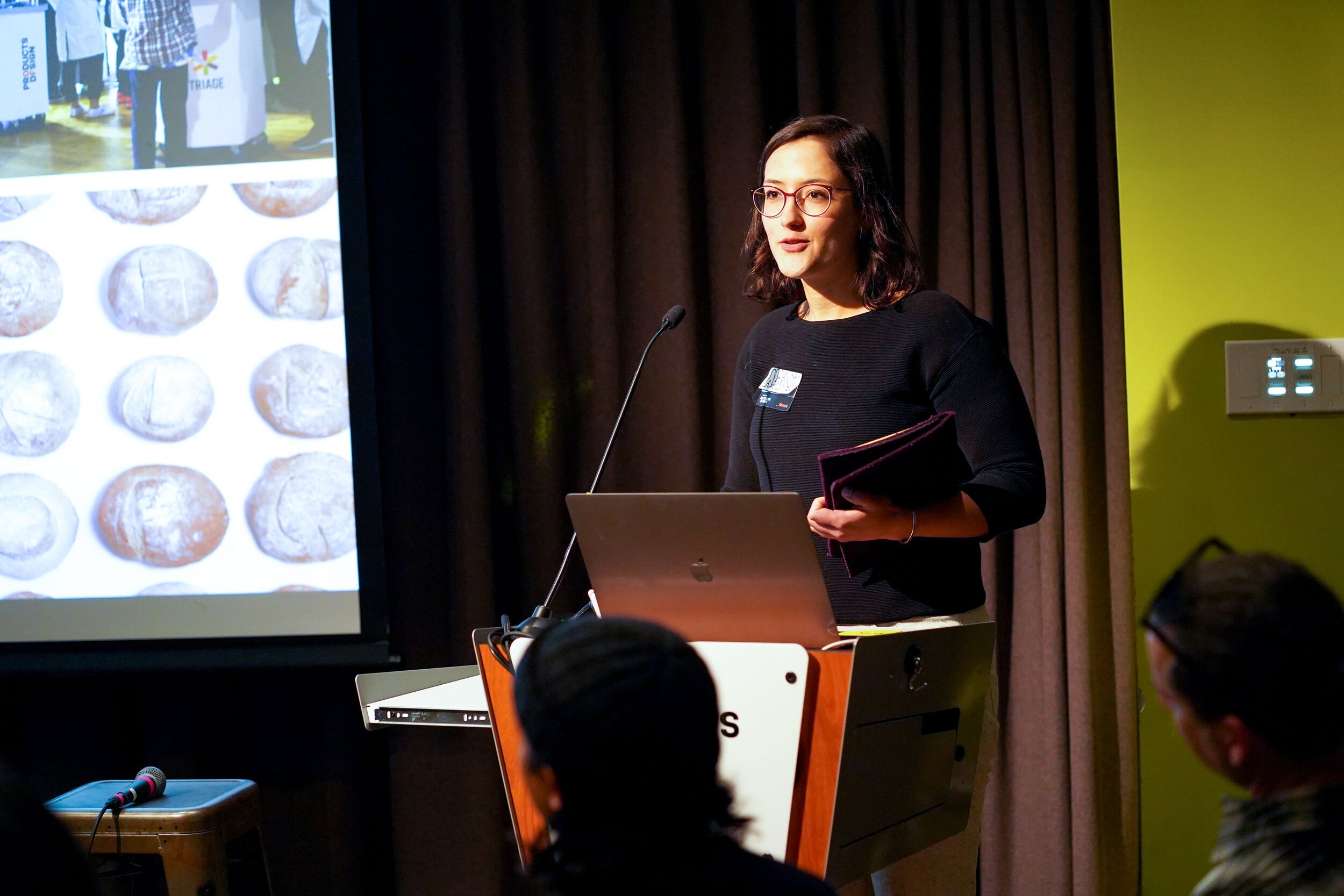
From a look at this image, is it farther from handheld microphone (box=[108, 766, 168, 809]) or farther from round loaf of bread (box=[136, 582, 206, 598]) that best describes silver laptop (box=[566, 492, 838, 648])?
round loaf of bread (box=[136, 582, 206, 598])

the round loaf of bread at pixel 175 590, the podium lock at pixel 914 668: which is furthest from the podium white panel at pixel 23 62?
the podium lock at pixel 914 668

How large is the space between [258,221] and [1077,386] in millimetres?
1822

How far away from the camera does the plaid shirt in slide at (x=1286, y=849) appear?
780mm

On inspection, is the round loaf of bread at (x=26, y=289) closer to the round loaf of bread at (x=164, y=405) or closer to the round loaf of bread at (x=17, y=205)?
the round loaf of bread at (x=17, y=205)

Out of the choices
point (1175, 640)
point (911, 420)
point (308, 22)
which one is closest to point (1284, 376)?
point (911, 420)

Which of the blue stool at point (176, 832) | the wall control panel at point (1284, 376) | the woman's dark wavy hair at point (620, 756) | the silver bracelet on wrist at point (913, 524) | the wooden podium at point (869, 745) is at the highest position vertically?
the wall control panel at point (1284, 376)

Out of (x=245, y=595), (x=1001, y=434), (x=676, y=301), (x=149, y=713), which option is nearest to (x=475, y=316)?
(x=676, y=301)

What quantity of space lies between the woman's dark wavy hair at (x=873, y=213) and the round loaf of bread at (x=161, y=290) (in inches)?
57.7

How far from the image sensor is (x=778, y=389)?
171cm

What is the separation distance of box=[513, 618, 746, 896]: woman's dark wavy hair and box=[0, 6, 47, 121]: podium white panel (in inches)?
92.9

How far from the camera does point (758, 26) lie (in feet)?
8.31

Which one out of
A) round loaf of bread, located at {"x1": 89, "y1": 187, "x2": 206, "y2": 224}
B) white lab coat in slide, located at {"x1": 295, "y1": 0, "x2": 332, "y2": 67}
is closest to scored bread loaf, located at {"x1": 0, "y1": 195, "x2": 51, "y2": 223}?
round loaf of bread, located at {"x1": 89, "y1": 187, "x2": 206, "y2": 224}

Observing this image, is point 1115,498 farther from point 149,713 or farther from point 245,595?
point 149,713

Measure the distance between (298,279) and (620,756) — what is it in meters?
1.98
